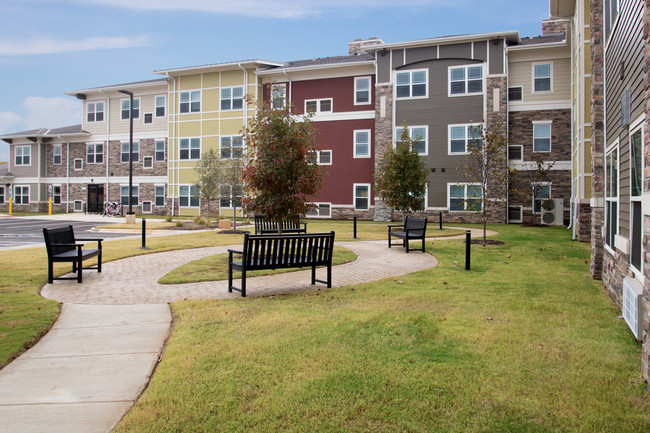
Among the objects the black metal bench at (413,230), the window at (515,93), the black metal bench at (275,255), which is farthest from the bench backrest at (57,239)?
the window at (515,93)

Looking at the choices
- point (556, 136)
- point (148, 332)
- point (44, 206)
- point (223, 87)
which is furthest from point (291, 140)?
point (44, 206)

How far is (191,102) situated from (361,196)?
52.4 feet

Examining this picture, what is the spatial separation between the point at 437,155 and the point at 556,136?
6870mm

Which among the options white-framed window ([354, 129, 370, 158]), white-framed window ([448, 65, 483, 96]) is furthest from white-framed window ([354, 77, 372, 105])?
white-framed window ([448, 65, 483, 96])

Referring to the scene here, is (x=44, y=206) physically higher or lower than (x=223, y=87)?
lower

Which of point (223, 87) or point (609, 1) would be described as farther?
point (223, 87)

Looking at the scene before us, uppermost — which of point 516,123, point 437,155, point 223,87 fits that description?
point 223,87

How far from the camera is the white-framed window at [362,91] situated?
32188mm

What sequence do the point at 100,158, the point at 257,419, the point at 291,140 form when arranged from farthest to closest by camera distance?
the point at 100,158, the point at 291,140, the point at 257,419

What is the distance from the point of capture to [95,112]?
41.4m

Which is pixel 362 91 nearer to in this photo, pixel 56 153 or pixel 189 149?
pixel 189 149

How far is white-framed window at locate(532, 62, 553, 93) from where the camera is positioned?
1105 inches

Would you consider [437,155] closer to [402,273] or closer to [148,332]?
[402,273]

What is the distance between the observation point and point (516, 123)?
28.3 metres
